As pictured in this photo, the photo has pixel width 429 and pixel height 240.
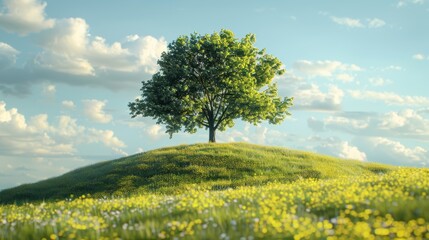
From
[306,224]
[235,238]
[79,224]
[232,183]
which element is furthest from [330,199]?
[232,183]

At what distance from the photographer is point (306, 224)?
709cm

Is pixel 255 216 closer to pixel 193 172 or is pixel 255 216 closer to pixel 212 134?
pixel 193 172

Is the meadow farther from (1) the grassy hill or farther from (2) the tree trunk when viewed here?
(2) the tree trunk

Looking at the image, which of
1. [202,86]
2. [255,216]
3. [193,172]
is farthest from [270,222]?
[202,86]

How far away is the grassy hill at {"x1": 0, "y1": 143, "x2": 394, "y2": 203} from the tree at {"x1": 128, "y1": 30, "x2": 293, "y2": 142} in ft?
22.1

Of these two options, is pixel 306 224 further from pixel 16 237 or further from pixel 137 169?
pixel 137 169

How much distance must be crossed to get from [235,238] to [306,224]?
1182 mm

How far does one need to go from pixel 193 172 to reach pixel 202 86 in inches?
602

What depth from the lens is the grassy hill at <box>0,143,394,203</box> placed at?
89.1 feet

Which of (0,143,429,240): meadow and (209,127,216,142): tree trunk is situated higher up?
(209,127,216,142): tree trunk

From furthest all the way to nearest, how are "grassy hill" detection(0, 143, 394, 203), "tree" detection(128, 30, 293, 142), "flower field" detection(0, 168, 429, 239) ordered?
"tree" detection(128, 30, 293, 142)
"grassy hill" detection(0, 143, 394, 203)
"flower field" detection(0, 168, 429, 239)

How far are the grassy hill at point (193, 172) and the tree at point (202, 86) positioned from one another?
22.1 ft

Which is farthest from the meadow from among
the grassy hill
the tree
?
the tree

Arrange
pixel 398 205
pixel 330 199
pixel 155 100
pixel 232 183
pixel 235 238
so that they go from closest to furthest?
pixel 235 238
pixel 398 205
pixel 330 199
pixel 232 183
pixel 155 100
